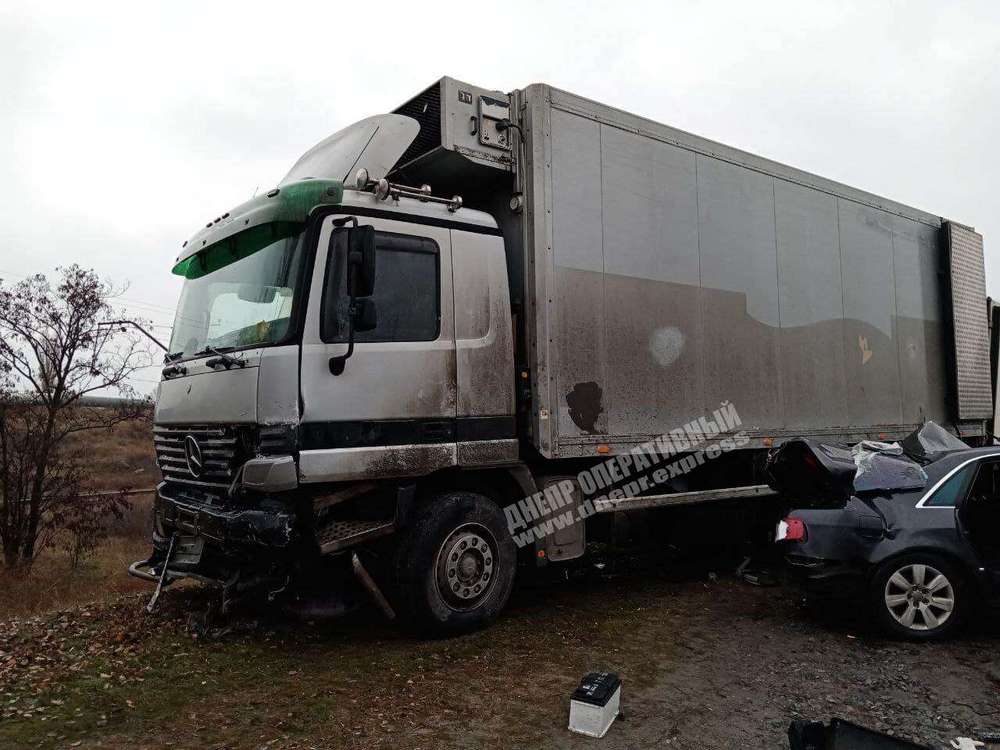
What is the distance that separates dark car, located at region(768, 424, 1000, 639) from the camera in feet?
16.7

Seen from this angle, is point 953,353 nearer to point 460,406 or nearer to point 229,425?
point 460,406

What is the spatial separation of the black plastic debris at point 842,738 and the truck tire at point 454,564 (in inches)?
101

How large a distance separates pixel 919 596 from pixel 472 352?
11.6 ft

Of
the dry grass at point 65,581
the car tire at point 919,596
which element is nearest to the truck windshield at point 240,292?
the dry grass at point 65,581

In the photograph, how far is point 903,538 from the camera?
514 cm

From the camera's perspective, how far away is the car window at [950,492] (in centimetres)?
527

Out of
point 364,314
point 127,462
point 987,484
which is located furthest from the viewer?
point 127,462

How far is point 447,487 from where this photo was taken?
18.1 ft

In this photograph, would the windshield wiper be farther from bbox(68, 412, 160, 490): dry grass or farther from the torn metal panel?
bbox(68, 412, 160, 490): dry grass

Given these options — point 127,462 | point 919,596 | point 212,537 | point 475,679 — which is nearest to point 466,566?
point 475,679

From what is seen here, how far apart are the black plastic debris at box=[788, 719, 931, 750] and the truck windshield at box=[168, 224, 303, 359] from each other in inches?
142

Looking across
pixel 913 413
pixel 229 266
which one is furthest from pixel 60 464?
pixel 913 413

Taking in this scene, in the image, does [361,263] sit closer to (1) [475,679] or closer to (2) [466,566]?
(2) [466,566]

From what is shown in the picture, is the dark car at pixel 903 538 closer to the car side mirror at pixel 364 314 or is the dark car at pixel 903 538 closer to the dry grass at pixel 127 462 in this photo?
the car side mirror at pixel 364 314
